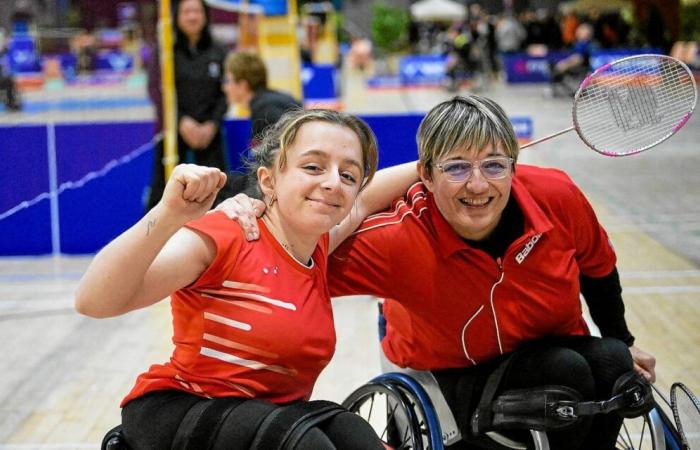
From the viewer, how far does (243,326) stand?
2.02 metres

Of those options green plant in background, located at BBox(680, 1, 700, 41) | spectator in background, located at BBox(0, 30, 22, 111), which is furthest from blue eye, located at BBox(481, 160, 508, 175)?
green plant in background, located at BBox(680, 1, 700, 41)

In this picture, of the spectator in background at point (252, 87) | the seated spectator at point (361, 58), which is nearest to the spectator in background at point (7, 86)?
the spectator in background at point (252, 87)

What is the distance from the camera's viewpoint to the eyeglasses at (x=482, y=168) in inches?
90.3

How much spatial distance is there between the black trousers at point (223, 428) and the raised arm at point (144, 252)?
11.1 inches

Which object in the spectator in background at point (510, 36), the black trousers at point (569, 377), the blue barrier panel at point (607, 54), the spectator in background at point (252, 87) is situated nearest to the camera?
the black trousers at point (569, 377)

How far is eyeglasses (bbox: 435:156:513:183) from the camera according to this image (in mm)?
2293

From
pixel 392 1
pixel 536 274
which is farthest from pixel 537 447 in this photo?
pixel 392 1

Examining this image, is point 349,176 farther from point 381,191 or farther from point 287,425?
point 287,425

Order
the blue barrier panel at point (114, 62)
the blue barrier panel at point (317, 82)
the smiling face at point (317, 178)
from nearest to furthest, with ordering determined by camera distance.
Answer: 1. the smiling face at point (317, 178)
2. the blue barrier panel at point (317, 82)
3. the blue barrier panel at point (114, 62)

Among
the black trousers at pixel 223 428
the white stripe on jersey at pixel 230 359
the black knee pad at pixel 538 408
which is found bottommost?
the black knee pad at pixel 538 408

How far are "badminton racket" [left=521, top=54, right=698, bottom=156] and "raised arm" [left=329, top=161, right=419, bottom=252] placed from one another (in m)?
0.51

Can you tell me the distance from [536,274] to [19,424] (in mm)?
2375

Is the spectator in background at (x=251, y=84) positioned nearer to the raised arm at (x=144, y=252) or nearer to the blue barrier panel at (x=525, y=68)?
A: the raised arm at (x=144, y=252)

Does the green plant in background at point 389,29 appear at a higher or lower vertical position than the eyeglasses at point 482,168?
higher
